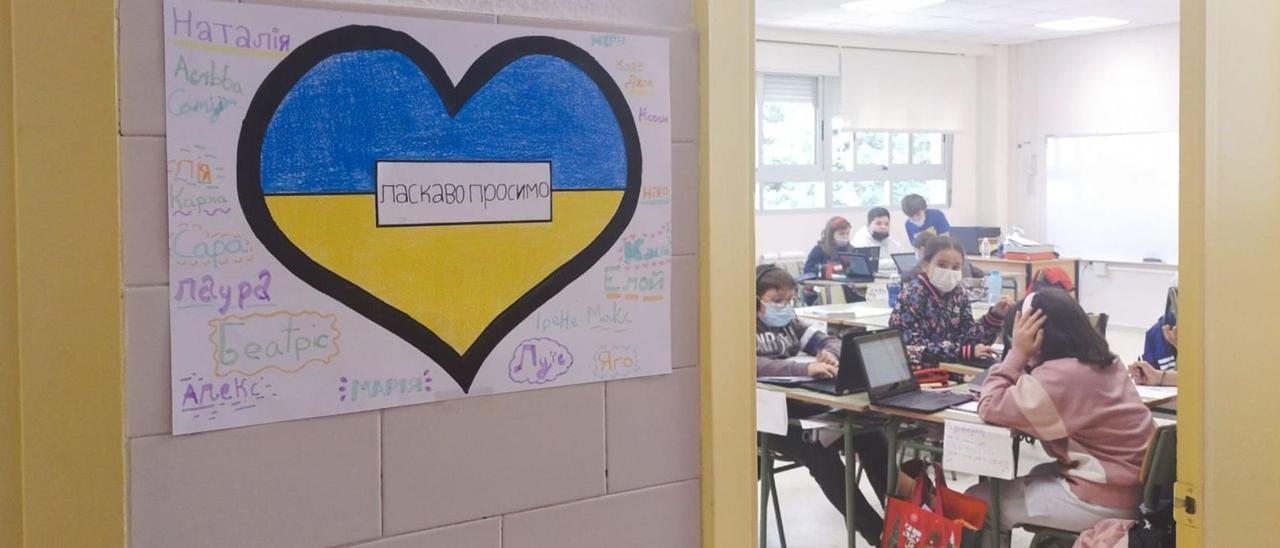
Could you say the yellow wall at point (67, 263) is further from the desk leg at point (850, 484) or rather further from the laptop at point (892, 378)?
the desk leg at point (850, 484)

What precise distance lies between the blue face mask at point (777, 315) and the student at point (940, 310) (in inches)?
26.2

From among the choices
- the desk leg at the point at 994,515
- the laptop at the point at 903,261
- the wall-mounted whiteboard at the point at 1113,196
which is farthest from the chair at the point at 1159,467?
the wall-mounted whiteboard at the point at 1113,196

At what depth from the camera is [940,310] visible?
566 centimetres

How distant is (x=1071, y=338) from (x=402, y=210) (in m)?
2.84

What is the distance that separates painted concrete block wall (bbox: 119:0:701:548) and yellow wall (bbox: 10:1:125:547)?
0.02 m

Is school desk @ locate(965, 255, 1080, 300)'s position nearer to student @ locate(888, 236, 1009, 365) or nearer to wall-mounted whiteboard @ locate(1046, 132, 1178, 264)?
wall-mounted whiteboard @ locate(1046, 132, 1178, 264)

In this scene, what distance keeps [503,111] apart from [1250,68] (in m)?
1.79

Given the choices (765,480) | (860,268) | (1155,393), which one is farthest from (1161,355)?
(860,268)

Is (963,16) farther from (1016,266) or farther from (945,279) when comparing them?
(945,279)

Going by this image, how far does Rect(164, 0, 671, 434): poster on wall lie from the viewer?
1.29 metres

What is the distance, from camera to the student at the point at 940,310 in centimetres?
560

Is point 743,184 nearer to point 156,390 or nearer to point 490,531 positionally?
point 490,531

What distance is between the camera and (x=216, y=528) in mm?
1317

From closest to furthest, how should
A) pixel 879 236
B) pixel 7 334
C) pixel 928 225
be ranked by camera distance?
pixel 7 334
pixel 879 236
pixel 928 225
